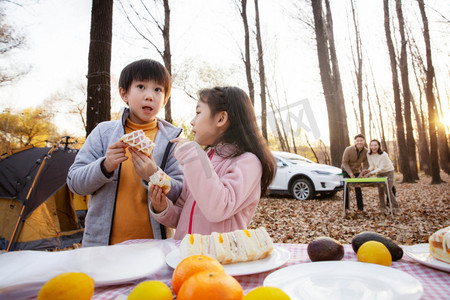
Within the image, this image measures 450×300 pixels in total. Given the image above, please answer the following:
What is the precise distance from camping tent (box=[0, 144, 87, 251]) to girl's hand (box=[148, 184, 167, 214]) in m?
4.22

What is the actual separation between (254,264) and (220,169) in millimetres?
690

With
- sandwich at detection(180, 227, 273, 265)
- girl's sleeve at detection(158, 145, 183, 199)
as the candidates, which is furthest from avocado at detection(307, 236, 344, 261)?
girl's sleeve at detection(158, 145, 183, 199)

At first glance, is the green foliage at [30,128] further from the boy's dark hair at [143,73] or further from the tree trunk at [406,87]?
the boy's dark hair at [143,73]

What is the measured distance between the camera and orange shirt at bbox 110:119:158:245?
1794 mm

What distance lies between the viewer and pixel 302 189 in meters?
9.95

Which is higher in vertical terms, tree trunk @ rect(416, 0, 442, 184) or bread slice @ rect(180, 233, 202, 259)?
tree trunk @ rect(416, 0, 442, 184)

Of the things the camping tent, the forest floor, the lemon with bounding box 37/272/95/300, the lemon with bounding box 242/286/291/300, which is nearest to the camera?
the lemon with bounding box 242/286/291/300

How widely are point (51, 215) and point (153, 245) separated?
15.9 feet

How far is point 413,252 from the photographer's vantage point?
1.07 m

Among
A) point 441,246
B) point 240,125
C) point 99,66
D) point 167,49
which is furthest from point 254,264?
point 167,49

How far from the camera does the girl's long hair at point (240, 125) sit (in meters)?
1.62

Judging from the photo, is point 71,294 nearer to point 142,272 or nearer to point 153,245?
point 142,272

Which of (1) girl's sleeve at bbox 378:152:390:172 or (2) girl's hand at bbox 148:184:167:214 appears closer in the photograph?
(2) girl's hand at bbox 148:184:167:214

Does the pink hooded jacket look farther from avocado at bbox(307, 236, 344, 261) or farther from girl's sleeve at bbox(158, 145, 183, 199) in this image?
avocado at bbox(307, 236, 344, 261)
